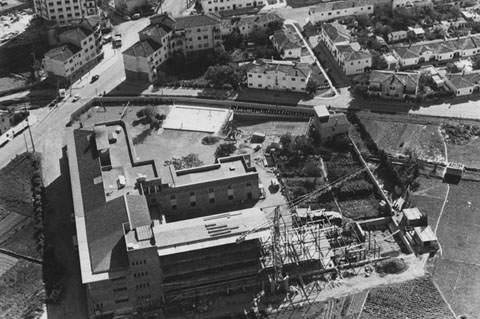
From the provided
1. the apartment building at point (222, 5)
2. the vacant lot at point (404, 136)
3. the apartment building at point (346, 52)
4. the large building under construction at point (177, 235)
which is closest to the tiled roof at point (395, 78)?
the apartment building at point (346, 52)

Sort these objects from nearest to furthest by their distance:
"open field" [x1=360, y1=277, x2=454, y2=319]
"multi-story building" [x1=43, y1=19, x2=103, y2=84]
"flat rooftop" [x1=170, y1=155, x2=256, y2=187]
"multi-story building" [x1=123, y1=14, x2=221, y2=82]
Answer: "open field" [x1=360, y1=277, x2=454, y2=319], "flat rooftop" [x1=170, y1=155, x2=256, y2=187], "multi-story building" [x1=123, y1=14, x2=221, y2=82], "multi-story building" [x1=43, y1=19, x2=103, y2=84]

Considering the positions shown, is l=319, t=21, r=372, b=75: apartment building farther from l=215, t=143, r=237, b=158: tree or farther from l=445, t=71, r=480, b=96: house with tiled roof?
l=215, t=143, r=237, b=158: tree

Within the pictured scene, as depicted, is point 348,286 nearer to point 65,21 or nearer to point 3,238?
point 3,238

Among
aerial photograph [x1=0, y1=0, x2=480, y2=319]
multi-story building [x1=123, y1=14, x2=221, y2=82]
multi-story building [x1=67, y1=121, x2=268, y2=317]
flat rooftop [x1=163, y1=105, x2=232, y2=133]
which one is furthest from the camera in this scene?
multi-story building [x1=123, y1=14, x2=221, y2=82]

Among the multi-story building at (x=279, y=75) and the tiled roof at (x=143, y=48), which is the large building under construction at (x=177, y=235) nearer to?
the multi-story building at (x=279, y=75)

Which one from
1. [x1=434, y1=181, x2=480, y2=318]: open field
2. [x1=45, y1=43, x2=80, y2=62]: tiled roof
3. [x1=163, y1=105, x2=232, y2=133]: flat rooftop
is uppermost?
[x1=45, y1=43, x2=80, y2=62]: tiled roof

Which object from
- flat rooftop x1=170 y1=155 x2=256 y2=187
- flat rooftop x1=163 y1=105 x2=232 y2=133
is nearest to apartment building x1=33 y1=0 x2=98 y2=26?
flat rooftop x1=163 y1=105 x2=232 y2=133

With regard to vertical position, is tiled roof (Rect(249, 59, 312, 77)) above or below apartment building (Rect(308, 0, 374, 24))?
below

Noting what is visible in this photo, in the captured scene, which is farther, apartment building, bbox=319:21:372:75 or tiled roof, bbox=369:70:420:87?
apartment building, bbox=319:21:372:75
